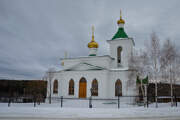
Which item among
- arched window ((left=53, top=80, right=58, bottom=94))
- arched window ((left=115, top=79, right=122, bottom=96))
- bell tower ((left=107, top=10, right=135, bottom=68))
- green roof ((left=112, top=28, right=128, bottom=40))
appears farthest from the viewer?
green roof ((left=112, top=28, right=128, bottom=40))

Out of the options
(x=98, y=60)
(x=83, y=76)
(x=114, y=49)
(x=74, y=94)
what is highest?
(x=114, y=49)

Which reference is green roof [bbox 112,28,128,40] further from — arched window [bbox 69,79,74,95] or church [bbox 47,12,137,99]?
arched window [bbox 69,79,74,95]

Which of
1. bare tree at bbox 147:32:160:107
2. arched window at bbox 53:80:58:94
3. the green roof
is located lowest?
arched window at bbox 53:80:58:94

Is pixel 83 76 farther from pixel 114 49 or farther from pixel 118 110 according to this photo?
pixel 118 110

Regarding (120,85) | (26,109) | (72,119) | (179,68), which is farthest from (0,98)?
(179,68)

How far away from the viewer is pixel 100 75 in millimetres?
24250

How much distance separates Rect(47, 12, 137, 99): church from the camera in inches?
933

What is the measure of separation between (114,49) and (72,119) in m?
20.1

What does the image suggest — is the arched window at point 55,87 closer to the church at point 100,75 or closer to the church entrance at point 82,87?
the church at point 100,75

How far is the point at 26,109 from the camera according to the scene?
1141 cm

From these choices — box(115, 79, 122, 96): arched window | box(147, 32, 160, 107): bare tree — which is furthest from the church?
box(147, 32, 160, 107): bare tree

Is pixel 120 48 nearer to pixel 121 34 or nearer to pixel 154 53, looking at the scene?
pixel 121 34

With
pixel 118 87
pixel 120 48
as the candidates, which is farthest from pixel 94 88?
pixel 120 48

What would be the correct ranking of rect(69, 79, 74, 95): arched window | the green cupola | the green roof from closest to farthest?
rect(69, 79, 74, 95): arched window < the green roof < the green cupola
